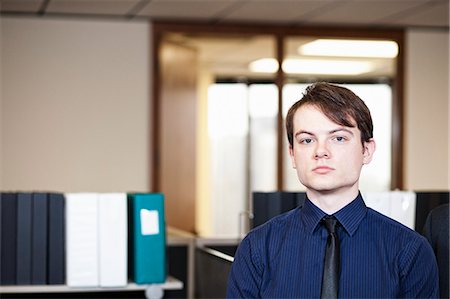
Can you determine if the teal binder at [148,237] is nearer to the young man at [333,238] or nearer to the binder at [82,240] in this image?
the binder at [82,240]

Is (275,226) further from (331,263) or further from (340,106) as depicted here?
(340,106)

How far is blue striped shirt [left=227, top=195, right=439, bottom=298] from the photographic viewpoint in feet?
5.61

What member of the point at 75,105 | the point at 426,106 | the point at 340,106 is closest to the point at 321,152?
the point at 340,106

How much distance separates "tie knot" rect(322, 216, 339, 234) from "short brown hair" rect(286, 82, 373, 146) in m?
0.17

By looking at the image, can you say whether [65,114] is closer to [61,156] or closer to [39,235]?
[61,156]

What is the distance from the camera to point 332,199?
173cm

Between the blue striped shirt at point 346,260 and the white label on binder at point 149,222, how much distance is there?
4.82 ft

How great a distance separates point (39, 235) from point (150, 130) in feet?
10.3

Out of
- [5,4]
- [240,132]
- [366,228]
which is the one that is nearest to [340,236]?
[366,228]

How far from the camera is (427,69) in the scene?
6.82m

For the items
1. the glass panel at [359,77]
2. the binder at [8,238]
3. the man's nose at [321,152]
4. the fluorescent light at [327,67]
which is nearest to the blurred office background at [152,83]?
the glass panel at [359,77]

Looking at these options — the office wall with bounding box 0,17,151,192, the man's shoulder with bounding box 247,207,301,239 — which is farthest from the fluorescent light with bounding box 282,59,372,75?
the man's shoulder with bounding box 247,207,301,239

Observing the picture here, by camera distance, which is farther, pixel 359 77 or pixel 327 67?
pixel 359 77

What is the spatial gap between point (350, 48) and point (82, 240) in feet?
15.9
